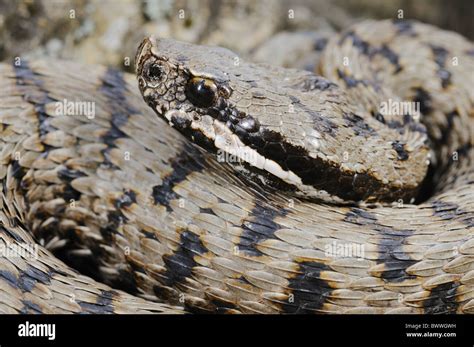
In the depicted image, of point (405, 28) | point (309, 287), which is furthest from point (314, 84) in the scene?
point (405, 28)

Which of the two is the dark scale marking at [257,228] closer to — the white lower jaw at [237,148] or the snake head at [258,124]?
the snake head at [258,124]

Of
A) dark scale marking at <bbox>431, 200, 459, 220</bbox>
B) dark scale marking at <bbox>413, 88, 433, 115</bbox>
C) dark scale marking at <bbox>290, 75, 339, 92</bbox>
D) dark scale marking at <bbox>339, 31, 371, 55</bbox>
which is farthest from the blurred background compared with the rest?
dark scale marking at <bbox>431, 200, 459, 220</bbox>

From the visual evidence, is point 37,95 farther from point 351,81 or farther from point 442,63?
point 442,63

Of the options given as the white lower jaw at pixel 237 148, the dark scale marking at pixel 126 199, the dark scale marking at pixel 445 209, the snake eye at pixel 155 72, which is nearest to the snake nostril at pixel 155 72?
the snake eye at pixel 155 72

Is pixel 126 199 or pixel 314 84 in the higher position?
pixel 314 84
